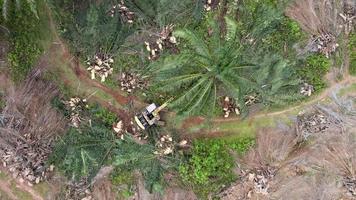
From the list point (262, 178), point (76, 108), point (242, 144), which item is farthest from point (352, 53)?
point (76, 108)

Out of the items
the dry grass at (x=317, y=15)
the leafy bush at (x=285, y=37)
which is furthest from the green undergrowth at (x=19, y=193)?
the dry grass at (x=317, y=15)

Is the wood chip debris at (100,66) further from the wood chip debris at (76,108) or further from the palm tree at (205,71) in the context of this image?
the palm tree at (205,71)

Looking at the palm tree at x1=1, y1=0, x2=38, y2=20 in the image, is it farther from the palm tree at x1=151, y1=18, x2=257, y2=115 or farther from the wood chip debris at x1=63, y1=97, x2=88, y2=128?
the palm tree at x1=151, y1=18, x2=257, y2=115

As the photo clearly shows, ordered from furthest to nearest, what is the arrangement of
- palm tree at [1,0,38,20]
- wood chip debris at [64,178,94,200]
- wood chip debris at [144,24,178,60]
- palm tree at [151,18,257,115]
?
wood chip debris at [144,24,178,60] < wood chip debris at [64,178,94,200] < palm tree at [1,0,38,20] < palm tree at [151,18,257,115]

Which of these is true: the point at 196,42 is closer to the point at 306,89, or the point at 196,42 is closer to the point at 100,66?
the point at 100,66

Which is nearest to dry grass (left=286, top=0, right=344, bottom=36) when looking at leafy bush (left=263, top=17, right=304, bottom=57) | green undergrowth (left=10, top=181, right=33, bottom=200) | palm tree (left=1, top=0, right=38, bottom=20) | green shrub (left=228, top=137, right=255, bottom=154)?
leafy bush (left=263, top=17, right=304, bottom=57)

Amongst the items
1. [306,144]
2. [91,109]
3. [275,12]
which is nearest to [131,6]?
[91,109]

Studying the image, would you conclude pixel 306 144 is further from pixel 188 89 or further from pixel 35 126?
pixel 35 126
